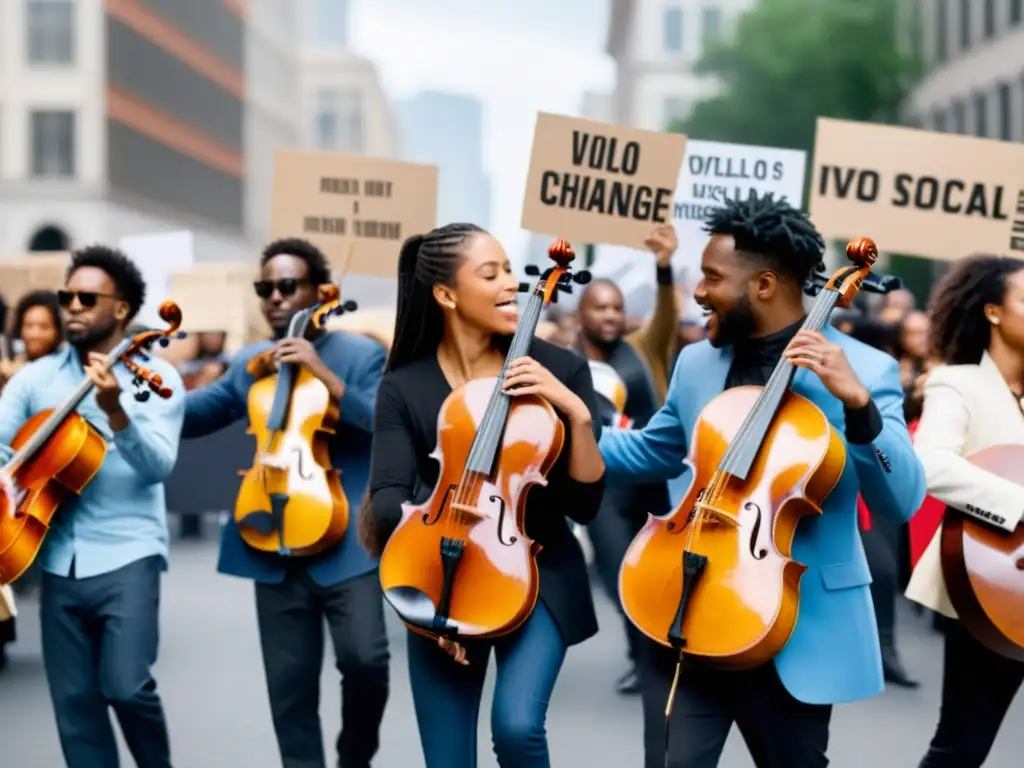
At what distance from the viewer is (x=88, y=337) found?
5.86m

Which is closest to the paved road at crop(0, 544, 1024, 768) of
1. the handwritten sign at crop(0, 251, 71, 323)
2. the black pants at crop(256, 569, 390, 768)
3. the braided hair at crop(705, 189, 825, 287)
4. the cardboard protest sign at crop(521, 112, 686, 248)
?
the black pants at crop(256, 569, 390, 768)

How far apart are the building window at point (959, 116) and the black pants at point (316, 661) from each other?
38.0 m

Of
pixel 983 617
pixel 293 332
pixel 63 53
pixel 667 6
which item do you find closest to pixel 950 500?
pixel 983 617

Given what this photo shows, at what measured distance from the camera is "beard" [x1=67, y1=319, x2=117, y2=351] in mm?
5852

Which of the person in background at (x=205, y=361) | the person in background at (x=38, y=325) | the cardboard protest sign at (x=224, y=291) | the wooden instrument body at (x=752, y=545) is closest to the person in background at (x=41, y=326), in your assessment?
the person in background at (x=38, y=325)

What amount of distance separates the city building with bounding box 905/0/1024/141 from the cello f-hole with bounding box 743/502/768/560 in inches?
1354

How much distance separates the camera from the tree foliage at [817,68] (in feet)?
144

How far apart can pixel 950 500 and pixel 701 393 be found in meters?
0.91

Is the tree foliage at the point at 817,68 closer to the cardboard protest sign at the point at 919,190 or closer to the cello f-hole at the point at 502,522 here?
the cardboard protest sign at the point at 919,190

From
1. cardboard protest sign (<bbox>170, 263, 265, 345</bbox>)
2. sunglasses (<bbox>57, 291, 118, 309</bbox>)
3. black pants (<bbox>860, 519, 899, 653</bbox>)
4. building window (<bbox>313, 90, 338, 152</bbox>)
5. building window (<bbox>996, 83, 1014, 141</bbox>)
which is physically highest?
building window (<bbox>313, 90, 338, 152</bbox>)

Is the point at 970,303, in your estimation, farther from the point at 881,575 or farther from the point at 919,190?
the point at 881,575

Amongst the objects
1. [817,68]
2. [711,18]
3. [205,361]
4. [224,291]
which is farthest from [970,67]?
[711,18]

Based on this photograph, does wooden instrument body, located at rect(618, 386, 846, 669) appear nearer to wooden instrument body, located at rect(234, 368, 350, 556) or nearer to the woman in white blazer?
the woman in white blazer

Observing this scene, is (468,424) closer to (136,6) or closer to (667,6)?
(136,6)
